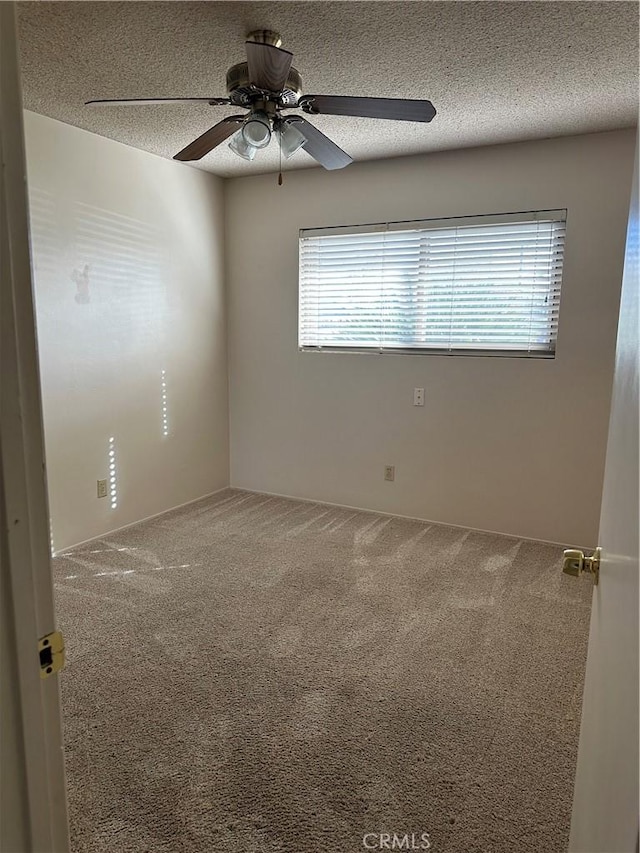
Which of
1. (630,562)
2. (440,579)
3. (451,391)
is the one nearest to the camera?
(630,562)

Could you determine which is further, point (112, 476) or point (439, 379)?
point (439, 379)

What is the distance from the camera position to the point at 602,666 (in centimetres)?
98

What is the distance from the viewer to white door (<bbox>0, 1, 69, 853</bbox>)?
59cm

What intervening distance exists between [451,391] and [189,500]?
214 centimetres

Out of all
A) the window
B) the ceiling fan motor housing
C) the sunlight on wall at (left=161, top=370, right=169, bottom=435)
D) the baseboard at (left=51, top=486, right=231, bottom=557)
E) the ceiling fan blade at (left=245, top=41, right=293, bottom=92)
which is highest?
the ceiling fan motor housing

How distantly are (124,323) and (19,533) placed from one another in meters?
3.19

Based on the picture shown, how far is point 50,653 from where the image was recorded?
69 cm

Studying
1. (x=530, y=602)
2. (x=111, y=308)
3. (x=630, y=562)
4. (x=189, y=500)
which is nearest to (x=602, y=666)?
(x=630, y=562)

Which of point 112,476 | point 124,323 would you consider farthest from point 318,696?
point 124,323

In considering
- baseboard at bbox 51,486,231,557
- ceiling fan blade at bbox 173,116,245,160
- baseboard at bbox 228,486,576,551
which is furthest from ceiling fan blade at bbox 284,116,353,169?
baseboard at bbox 51,486,231,557

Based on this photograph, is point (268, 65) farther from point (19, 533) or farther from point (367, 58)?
point (19, 533)

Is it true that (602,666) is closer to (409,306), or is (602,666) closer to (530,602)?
(530,602)

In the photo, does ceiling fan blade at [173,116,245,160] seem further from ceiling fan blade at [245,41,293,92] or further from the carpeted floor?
the carpeted floor

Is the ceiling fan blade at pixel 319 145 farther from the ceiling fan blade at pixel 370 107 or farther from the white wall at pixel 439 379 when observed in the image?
the white wall at pixel 439 379
